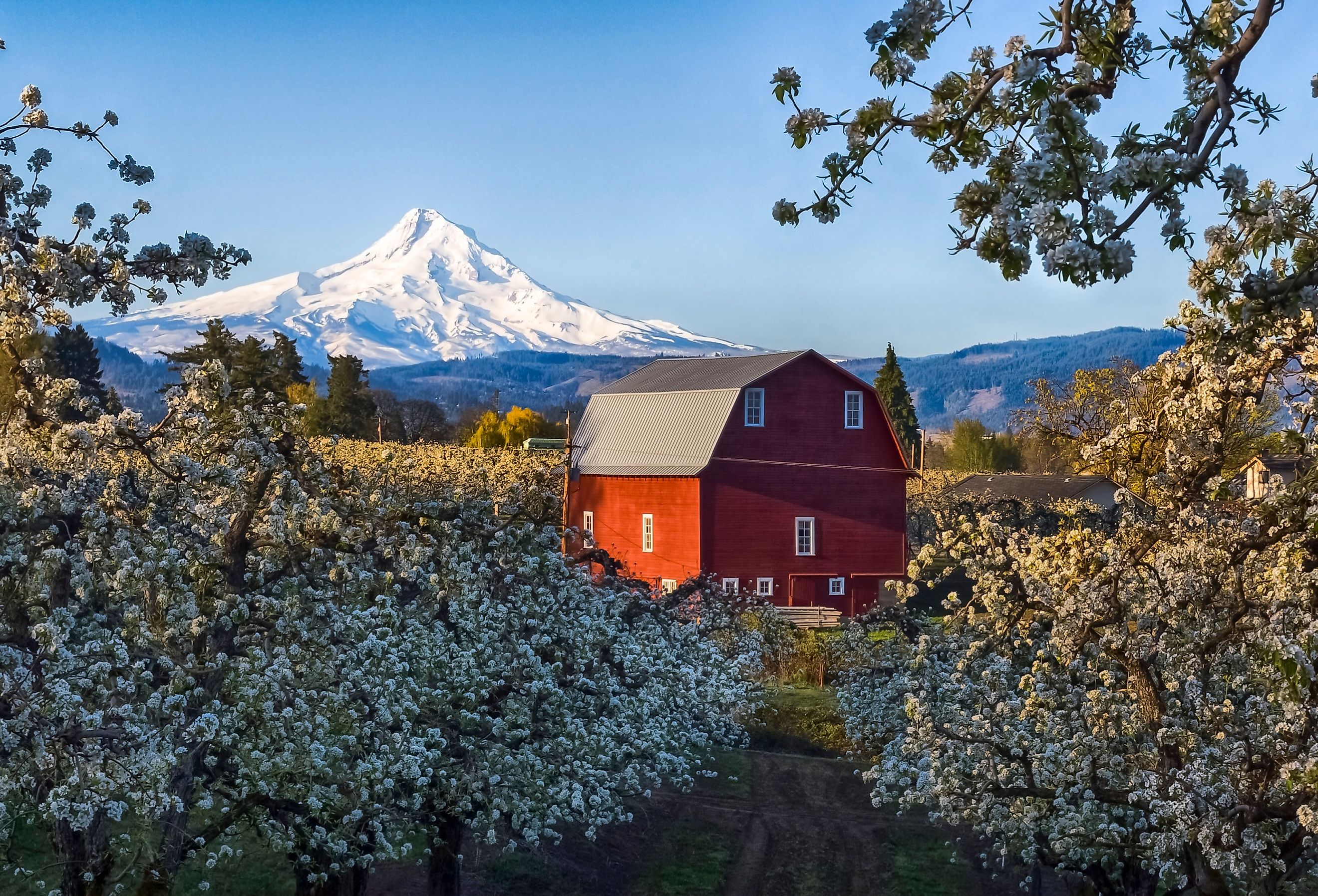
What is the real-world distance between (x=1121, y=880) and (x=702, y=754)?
10356 millimetres

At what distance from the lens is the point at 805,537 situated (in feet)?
142

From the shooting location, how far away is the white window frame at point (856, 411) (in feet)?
144

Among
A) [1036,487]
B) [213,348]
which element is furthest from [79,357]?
[1036,487]

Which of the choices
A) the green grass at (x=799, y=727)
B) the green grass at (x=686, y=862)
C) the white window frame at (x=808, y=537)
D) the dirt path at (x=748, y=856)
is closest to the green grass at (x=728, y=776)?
the dirt path at (x=748, y=856)

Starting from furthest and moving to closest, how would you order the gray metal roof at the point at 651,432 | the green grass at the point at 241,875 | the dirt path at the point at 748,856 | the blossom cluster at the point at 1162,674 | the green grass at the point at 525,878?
the gray metal roof at the point at 651,432 < the dirt path at the point at 748,856 < the green grass at the point at 525,878 < the green grass at the point at 241,875 < the blossom cluster at the point at 1162,674

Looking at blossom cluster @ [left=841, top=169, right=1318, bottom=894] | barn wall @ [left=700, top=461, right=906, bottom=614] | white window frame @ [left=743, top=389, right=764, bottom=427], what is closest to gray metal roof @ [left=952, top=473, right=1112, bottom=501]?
barn wall @ [left=700, top=461, right=906, bottom=614]

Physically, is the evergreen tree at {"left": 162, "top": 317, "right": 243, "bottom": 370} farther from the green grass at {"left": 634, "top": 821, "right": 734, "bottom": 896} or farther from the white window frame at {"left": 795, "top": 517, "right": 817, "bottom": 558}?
the green grass at {"left": 634, "top": 821, "right": 734, "bottom": 896}

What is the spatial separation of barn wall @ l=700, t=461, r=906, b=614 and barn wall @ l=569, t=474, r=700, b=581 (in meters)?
0.61

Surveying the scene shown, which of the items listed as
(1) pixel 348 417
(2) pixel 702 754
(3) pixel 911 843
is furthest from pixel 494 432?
(3) pixel 911 843

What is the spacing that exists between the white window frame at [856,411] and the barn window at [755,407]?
3.17m

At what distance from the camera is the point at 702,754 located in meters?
23.3

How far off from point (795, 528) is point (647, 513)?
537cm

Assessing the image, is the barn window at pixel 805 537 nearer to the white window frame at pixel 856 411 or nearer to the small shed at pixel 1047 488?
the white window frame at pixel 856 411

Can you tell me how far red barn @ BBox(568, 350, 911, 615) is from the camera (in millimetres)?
42031
